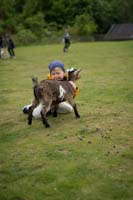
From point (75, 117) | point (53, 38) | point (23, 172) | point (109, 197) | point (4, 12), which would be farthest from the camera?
point (4, 12)

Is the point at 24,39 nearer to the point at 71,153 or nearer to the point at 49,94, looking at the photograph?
the point at 49,94

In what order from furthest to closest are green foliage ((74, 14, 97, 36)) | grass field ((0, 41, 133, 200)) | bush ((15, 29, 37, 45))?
green foliage ((74, 14, 97, 36)) < bush ((15, 29, 37, 45)) < grass field ((0, 41, 133, 200))

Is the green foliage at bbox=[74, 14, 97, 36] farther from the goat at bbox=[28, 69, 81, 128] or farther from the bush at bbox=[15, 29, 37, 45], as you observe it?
the goat at bbox=[28, 69, 81, 128]

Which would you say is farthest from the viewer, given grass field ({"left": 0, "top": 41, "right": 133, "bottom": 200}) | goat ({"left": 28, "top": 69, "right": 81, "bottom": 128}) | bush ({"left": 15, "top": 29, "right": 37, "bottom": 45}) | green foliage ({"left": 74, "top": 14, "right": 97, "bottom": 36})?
green foliage ({"left": 74, "top": 14, "right": 97, "bottom": 36})

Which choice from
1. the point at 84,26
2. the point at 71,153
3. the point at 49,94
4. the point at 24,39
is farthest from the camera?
the point at 84,26

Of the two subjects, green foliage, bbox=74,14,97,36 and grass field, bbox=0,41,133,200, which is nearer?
grass field, bbox=0,41,133,200

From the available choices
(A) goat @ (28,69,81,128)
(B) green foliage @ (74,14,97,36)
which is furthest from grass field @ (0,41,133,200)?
(B) green foliage @ (74,14,97,36)

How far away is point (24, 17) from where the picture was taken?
74438 millimetres

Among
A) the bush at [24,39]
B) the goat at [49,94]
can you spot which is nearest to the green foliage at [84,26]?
the bush at [24,39]

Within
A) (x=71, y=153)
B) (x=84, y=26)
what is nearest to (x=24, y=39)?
(x=84, y=26)

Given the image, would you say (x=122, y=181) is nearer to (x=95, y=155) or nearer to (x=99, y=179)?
(x=99, y=179)

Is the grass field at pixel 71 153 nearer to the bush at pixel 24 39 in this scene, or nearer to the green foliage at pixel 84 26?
the bush at pixel 24 39

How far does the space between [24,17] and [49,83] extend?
67.2 metres

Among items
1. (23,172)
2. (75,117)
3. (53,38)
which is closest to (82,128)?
(75,117)
